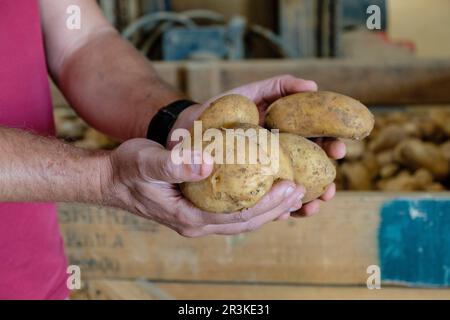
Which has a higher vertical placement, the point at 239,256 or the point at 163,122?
the point at 163,122

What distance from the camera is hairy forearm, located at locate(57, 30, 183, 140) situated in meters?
1.26

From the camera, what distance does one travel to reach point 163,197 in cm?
95

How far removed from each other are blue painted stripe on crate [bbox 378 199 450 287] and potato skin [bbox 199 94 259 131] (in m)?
0.61

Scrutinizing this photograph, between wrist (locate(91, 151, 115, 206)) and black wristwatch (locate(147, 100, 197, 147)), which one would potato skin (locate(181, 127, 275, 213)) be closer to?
wrist (locate(91, 151, 115, 206))

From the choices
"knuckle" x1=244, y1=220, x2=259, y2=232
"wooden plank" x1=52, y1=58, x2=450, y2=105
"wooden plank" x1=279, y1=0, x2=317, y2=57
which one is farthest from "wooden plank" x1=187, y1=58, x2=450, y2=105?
"knuckle" x1=244, y1=220, x2=259, y2=232

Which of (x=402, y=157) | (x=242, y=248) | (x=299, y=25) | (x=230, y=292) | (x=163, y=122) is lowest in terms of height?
(x=230, y=292)

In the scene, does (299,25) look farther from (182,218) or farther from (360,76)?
(182,218)

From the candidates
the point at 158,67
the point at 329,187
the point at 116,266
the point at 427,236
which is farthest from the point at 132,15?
the point at 329,187

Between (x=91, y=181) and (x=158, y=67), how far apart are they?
1622mm

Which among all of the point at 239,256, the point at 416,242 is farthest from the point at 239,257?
the point at 416,242

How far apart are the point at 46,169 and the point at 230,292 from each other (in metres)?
0.79

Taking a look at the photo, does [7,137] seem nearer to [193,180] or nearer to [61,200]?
[61,200]

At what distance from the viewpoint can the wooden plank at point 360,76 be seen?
2.51 meters

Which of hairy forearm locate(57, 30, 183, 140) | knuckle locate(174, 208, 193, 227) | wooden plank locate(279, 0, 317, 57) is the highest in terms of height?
wooden plank locate(279, 0, 317, 57)
